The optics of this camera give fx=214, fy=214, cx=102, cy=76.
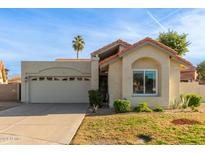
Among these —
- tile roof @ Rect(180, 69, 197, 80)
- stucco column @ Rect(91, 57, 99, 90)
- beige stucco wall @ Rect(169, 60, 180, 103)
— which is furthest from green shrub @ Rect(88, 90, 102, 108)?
tile roof @ Rect(180, 69, 197, 80)

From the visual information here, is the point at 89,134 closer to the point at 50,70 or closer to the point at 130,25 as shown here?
the point at 130,25

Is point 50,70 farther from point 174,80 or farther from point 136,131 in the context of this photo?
point 136,131

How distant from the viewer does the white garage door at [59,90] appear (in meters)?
21.3

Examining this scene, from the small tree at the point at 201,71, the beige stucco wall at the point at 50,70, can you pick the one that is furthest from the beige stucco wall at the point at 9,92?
the small tree at the point at 201,71

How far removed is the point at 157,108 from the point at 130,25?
5.78 m

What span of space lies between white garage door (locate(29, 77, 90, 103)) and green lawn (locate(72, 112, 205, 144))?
10515 mm

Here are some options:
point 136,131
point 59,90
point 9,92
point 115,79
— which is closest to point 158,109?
point 115,79

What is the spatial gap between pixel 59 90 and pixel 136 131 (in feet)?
44.7

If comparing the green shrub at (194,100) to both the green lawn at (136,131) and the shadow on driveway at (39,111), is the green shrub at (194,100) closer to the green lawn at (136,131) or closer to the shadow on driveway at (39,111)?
the green lawn at (136,131)

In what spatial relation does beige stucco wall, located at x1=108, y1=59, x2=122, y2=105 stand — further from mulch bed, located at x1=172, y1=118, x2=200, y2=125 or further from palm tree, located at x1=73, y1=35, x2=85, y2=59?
palm tree, located at x1=73, y1=35, x2=85, y2=59

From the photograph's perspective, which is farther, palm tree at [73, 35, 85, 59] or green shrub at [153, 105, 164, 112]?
palm tree at [73, 35, 85, 59]

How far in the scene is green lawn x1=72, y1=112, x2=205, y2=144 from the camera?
8.01 metres

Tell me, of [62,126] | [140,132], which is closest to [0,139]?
[62,126]

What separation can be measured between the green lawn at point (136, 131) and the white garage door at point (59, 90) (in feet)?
34.5
